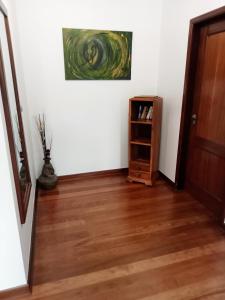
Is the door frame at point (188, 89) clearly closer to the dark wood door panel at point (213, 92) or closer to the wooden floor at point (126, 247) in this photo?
the dark wood door panel at point (213, 92)

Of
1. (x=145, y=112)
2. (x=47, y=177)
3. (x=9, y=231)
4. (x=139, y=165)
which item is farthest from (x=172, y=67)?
(x=9, y=231)

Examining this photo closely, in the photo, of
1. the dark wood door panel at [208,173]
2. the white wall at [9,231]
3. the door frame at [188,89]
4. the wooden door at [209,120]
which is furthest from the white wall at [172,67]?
the white wall at [9,231]

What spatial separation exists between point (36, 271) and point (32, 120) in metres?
1.76

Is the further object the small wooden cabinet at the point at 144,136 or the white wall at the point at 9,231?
the small wooden cabinet at the point at 144,136

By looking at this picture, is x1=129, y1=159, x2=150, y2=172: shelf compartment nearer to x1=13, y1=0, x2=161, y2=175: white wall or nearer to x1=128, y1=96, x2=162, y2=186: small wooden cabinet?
x1=128, y1=96, x2=162, y2=186: small wooden cabinet

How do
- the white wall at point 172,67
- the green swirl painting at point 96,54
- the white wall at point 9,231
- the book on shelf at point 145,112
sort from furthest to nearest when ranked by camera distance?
the book on shelf at point 145,112, the green swirl painting at point 96,54, the white wall at point 172,67, the white wall at point 9,231

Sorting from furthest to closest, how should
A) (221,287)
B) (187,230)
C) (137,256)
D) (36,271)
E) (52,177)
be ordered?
1. (52,177)
2. (187,230)
3. (137,256)
4. (36,271)
5. (221,287)

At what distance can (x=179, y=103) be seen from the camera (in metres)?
2.71

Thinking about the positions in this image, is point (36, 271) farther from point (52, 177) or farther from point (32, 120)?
point (32, 120)

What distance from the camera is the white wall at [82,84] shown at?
2.56m

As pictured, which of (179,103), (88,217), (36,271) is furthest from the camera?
(179,103)

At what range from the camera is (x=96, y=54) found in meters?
2.80

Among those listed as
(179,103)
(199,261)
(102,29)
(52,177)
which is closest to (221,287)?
(199,261)

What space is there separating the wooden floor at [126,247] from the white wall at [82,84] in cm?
60
